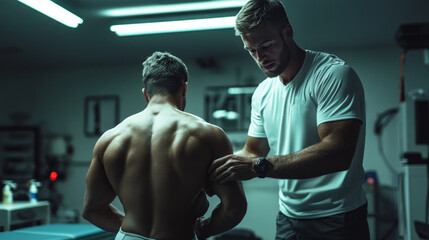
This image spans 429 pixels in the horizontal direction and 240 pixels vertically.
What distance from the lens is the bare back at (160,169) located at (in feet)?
5.07

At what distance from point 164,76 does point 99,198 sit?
0.60 m

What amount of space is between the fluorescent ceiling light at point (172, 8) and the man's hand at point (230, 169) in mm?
2952

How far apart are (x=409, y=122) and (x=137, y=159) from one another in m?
3.55

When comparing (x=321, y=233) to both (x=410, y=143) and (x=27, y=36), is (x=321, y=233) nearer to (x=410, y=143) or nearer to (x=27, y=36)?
(x=410, y=143)

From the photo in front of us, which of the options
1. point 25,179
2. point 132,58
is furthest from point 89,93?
point 25,179

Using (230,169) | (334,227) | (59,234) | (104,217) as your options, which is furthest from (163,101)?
(59,234)

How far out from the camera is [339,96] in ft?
5.39

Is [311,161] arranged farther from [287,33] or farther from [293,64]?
[287,33]

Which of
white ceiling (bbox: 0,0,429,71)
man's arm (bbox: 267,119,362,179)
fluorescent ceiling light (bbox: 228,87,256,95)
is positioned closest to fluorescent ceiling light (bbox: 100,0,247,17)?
white ceiling (bbox: 0,0,429,71)

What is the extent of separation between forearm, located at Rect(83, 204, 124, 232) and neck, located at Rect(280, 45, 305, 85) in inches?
39.9

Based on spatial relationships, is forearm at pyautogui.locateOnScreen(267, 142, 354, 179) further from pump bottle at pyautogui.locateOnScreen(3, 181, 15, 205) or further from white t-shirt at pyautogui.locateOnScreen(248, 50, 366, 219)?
pump bottle at pyautogui.locateOnScreen(3, 181, 15, 205)

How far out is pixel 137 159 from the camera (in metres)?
1.58

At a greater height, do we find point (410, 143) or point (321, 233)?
point (410, 143)

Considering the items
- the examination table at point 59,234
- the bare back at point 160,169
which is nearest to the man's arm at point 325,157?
the bare back at point 160,169
